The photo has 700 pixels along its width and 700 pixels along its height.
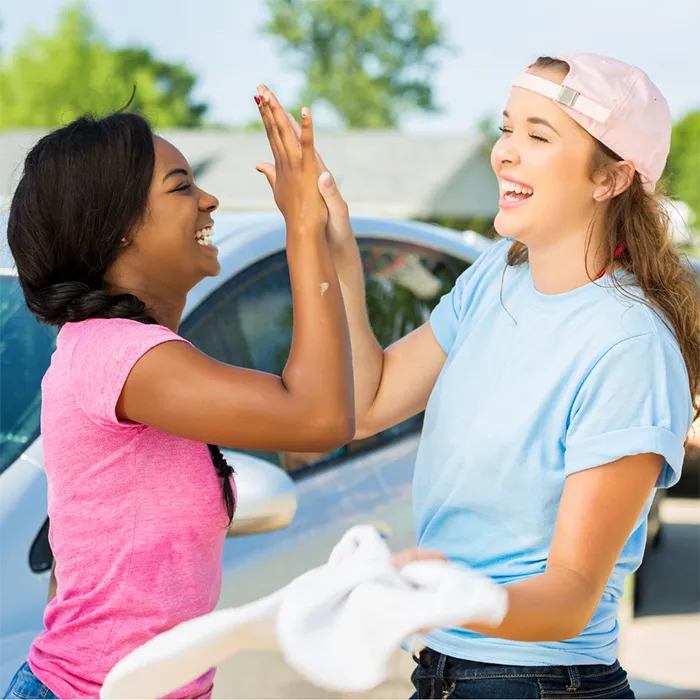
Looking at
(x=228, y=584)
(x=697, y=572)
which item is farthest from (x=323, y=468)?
(x=697, y=572)

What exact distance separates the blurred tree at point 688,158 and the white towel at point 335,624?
168ft

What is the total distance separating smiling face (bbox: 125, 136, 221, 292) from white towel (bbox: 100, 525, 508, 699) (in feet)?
2.31

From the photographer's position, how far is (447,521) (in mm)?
1987

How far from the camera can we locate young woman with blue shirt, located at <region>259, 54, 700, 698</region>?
178 cm

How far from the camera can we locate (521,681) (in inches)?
74.4

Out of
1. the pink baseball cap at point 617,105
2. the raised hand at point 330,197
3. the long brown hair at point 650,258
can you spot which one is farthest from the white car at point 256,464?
the pink baseball cap at point 617,105

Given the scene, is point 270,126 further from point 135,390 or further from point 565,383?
point 565,383

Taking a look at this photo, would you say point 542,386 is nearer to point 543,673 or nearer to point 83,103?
point 543,673

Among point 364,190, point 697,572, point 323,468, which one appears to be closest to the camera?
point 323,468

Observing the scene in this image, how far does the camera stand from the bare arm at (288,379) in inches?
68.5

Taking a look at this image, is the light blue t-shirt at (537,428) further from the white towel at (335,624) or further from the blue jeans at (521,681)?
the white towel at (335,624)

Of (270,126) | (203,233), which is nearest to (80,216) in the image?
(203,233)

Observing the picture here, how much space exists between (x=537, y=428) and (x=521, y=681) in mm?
414

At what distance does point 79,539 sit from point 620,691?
946 mm
